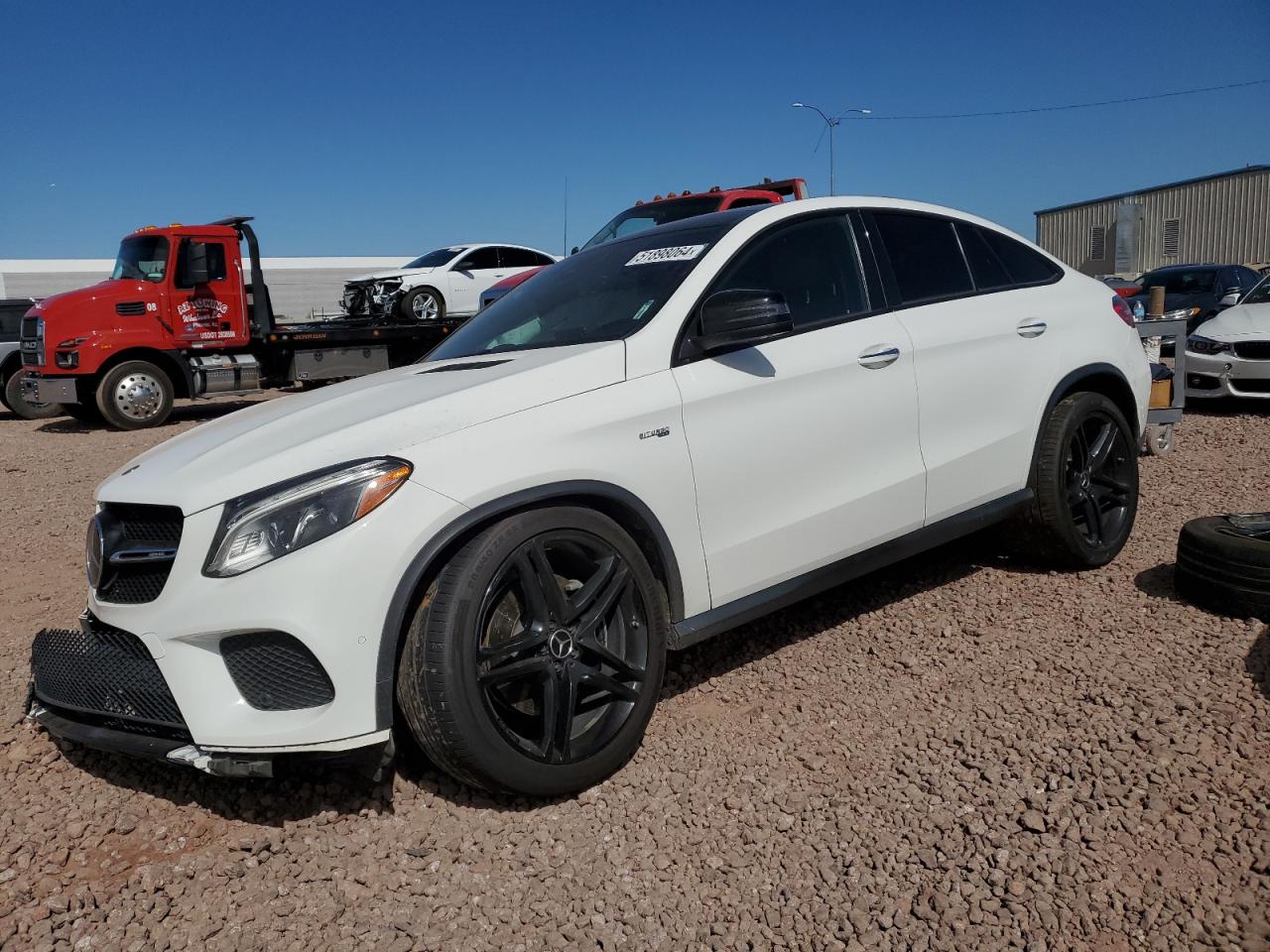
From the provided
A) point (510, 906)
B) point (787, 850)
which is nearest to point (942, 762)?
point (787, 850)

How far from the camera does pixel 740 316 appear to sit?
3.01 metres

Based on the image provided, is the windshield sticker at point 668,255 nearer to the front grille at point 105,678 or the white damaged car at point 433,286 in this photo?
the front grille at point 105,678

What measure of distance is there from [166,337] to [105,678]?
11.5m

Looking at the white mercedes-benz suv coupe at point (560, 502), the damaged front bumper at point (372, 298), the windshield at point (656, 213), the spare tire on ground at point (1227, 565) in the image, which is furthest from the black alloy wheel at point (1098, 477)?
the damaged front bumper at point (372, 298)

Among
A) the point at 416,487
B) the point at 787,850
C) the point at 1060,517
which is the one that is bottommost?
the point at 787,850

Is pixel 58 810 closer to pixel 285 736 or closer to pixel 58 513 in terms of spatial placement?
pixel 285 736

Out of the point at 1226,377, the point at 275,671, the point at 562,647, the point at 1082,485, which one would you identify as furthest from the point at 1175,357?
the point at 275,671

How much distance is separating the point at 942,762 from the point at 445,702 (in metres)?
1.50

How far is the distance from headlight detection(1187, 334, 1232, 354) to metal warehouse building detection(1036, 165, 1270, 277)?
3106cm

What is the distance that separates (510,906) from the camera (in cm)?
242

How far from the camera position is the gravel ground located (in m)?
2.32

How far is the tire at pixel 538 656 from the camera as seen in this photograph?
253cm

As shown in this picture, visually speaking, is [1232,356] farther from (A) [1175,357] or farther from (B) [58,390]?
(B) [58,390]

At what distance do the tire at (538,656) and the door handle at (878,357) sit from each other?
1.19 meters
